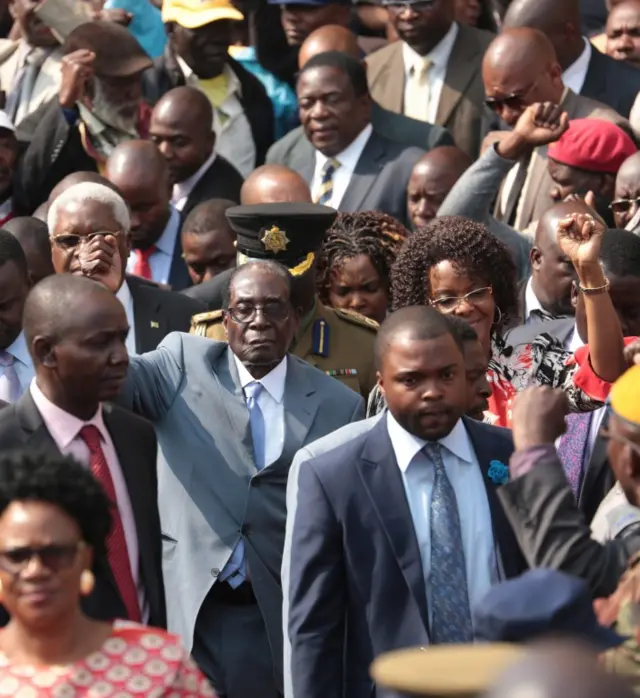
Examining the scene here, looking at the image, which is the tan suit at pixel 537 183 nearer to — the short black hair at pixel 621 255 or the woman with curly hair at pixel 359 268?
the woman with curly hair at pixel 359 268

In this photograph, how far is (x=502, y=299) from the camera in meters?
7.93

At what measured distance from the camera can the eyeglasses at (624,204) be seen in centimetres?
874

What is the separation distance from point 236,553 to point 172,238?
3.24m

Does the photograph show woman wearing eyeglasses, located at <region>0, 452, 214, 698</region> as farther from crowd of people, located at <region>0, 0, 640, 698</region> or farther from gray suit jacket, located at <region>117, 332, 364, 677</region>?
gray suit jacket, located at <region>117, 332, 364, 677</region>

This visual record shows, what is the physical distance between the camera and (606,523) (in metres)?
5.99

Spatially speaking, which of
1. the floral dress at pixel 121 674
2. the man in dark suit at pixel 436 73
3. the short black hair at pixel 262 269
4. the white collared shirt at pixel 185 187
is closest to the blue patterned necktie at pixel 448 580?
the floral dress at pixel 121 674

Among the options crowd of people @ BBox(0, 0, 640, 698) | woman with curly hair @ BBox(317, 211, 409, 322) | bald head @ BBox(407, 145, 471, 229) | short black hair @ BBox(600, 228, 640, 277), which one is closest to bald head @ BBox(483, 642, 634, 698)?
crowd of people @ BBox(0, 0, 640, 698)

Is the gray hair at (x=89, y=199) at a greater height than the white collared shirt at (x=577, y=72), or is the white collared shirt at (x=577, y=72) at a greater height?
the white collared shirt at (x=577, y=72)

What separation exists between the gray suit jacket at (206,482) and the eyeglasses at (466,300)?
733mm

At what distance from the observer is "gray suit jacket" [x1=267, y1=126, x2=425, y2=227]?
33.7ft

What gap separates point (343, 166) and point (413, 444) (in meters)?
4.36

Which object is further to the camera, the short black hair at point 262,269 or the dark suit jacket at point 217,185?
the dark suit jacket at point 217,185

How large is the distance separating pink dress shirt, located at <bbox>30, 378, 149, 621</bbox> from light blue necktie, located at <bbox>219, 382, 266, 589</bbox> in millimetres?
1107

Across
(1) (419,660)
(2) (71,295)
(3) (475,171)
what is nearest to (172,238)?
(3) (475,171)
